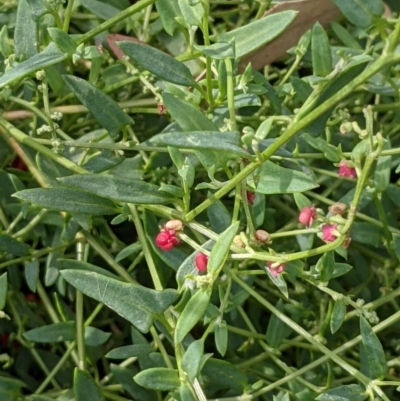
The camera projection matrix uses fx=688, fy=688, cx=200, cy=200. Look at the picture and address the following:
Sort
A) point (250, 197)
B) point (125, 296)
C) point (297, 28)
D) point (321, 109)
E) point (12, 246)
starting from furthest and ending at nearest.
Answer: point (297, 28) < point (12, 246) < point (250, 197) < point (125, 296) < point (321, 109)

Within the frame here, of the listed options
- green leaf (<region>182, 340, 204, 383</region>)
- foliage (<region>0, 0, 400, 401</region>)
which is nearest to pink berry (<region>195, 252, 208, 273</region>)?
foliage (<region>0, 0, 400, 401</region>)

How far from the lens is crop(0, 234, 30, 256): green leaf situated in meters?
0.93

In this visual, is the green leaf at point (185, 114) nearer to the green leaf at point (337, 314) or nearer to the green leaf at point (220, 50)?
the green leaf at point (220, 50)

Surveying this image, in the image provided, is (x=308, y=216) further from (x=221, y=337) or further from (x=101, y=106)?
(x=101, y=106)

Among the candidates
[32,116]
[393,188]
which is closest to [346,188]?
[393,188]

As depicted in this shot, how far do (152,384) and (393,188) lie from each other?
444 millimetres

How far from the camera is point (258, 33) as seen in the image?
0.81m

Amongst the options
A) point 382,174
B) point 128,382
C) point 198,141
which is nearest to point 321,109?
point 198,141

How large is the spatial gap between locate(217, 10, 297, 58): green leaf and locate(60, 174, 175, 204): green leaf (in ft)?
0.62

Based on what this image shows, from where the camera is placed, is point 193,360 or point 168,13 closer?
point 193,360

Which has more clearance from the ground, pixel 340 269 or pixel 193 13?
pixel 193 13

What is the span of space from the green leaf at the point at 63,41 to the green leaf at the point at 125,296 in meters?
0.27

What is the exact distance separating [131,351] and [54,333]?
13 centimetres

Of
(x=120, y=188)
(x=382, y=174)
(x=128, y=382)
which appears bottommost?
(x=128, y=382)
